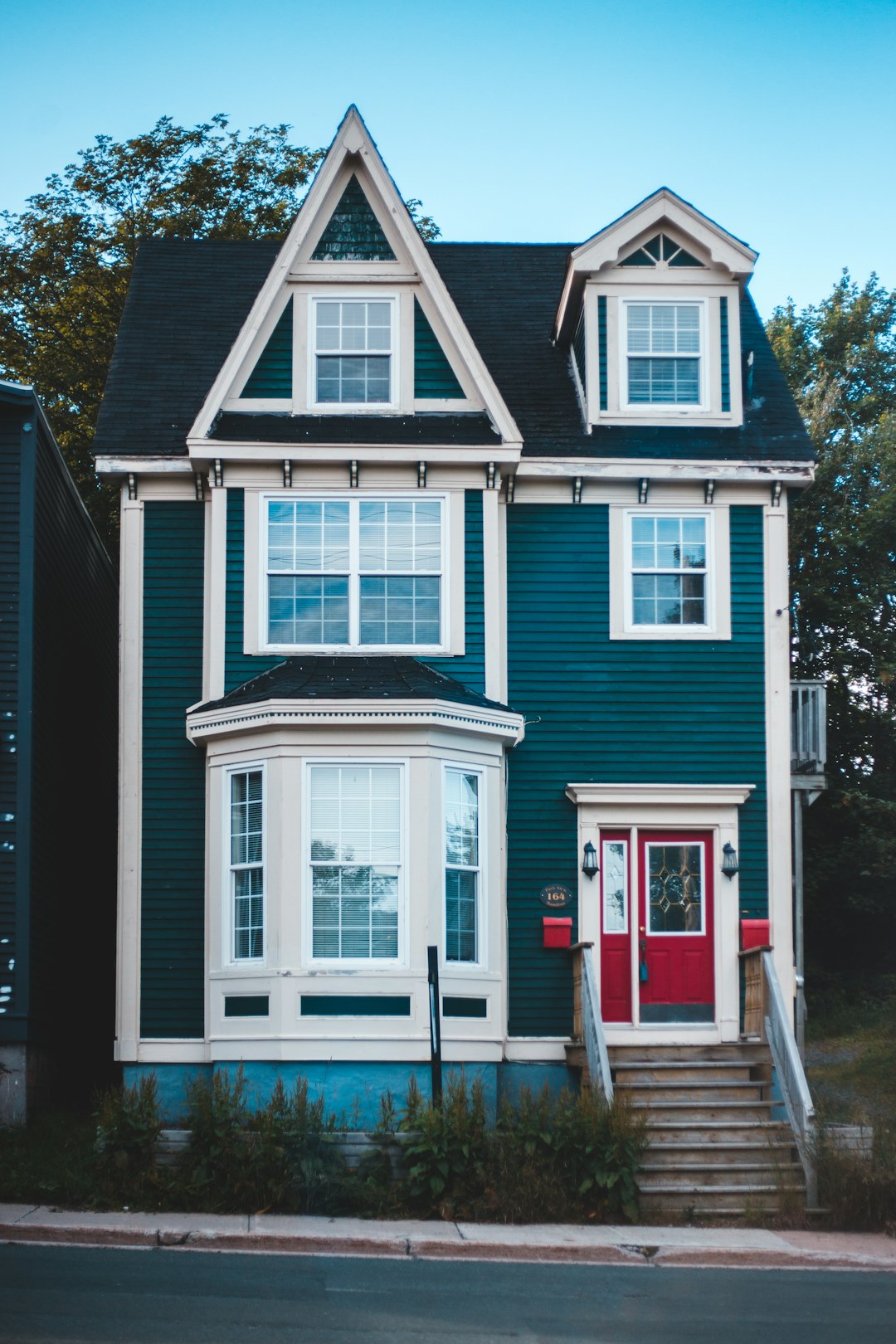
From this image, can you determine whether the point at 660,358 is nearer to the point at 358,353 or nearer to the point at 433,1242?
the point at 358,353

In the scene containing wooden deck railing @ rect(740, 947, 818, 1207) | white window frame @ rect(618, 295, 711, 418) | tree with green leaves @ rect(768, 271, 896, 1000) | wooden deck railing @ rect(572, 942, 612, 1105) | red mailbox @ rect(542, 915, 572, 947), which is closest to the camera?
wooden deck railing @ rect(740, 947, 818, 1207)

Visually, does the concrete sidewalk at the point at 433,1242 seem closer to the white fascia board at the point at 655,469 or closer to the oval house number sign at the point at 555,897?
the oval house number sign at the point at 555,897

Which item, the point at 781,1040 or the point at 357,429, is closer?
the point at 781,1040

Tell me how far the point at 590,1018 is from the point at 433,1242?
12.7 feet

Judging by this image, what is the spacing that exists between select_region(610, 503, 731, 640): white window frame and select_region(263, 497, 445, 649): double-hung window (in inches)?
76.2

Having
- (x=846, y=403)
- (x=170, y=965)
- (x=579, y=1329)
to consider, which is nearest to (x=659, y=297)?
(x=170, y=965)

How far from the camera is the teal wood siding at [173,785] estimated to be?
16.8 m

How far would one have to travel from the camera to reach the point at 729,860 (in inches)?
680

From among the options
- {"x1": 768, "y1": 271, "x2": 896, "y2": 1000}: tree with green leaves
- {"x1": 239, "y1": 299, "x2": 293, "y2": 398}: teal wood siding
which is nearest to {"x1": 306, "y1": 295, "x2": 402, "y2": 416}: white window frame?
{"x1": 239, "y1": 299, "x2": 293, "y2": 398}: teal wood siding

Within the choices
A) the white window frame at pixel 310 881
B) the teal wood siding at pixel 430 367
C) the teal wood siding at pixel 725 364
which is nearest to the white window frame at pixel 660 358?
the teal wood siding at pixel 725 364

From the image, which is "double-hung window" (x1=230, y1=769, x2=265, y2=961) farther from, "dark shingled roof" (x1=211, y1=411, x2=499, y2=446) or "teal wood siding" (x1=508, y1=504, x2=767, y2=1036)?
"dark shingled roof" (x1=211, y1=411, x2=499, y2=446)

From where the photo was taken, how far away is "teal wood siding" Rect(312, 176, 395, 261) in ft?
59.4

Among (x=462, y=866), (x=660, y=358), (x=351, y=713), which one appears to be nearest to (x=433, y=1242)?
(x=462, y=866)

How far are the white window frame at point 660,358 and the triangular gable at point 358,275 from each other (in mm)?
1659
